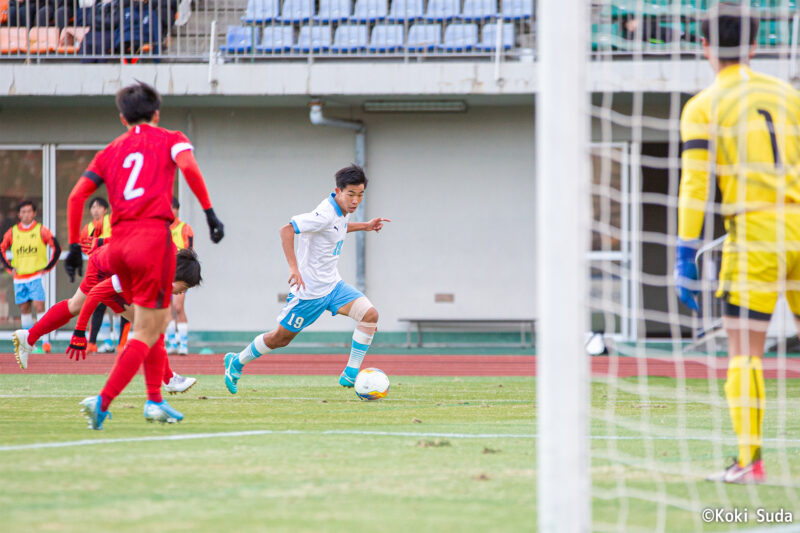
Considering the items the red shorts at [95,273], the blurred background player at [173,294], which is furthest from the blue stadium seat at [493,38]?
the blurred background player at [173,294]

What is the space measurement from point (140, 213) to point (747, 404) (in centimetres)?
321

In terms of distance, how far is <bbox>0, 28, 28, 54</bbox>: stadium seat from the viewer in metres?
16.0

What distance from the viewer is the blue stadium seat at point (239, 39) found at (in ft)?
52.7

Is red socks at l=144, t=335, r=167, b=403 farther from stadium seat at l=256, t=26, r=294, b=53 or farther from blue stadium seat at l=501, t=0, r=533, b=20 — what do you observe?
blue stadium seat at l=501, t=0, r=533, b=20

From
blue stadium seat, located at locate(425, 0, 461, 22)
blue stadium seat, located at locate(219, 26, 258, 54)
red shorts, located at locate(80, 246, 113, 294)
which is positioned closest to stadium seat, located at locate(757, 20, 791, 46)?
blue stadium seat, located at locate(425, 0, 461, 22)

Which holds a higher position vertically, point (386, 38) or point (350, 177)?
point (386, 38)

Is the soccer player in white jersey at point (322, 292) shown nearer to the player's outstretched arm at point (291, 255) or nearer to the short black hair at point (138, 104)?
the player's outstretched arm at point (291, 255)

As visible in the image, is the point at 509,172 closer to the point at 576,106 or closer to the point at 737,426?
the point at 737,426

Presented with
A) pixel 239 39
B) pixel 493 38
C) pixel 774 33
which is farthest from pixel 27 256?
pixel 774 33

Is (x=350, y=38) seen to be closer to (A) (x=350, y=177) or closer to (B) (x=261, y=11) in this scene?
(B) (x=261, y=11)

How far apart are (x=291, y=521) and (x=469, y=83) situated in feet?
40.3

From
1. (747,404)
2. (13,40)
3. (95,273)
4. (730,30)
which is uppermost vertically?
(13,40)

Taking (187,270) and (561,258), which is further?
(187,270)

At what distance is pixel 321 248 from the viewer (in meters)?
8.19
